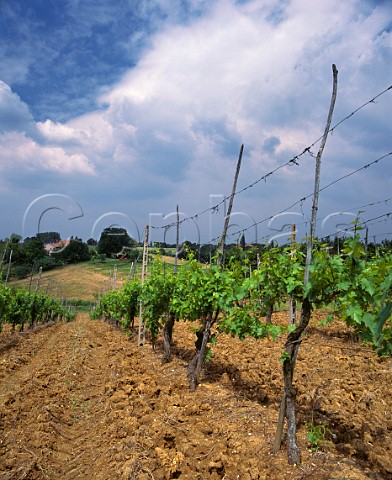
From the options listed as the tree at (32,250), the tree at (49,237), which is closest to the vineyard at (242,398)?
the tree at (32,250)

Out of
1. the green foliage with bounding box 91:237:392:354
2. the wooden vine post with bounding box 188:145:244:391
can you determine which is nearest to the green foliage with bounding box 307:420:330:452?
the green foliage with bounding box 91:237:392:354

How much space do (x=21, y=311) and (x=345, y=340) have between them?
18072 millimetres

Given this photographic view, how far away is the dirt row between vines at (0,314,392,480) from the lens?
3992 mm

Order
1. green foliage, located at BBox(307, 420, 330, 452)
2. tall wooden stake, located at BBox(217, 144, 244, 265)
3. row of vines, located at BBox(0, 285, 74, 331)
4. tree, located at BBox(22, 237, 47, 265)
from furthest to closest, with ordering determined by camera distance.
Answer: tree, located at BBox(22, 237, 47, 265)
row of vines, located at BBox(0, 285, 74, 331)
tall wooden stake, located at BBox(217, 144, 244, 265)
green foliage, located at BBox(307, 420, 330, 452)

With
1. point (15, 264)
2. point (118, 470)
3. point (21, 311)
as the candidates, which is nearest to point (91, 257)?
point (15, 264)

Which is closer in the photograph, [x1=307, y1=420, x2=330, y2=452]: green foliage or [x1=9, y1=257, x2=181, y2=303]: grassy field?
[x1=307, y1=420, x2=330, y2=452]: green foliage

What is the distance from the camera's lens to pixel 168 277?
10.8m

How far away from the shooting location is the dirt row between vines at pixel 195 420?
399 centimetres

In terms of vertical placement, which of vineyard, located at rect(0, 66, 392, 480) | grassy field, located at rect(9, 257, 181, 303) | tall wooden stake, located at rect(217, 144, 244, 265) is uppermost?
tall wooden stake, located at rect(217, 144, 244, 265)

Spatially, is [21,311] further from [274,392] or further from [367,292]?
[367,292]

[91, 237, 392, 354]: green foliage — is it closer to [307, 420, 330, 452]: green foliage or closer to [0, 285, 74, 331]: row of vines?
[307, 420, 330, 452]: green foliage

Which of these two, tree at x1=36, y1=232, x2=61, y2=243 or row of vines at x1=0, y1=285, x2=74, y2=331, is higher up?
tree at x1=36, y1=232, x2=61, y2=243

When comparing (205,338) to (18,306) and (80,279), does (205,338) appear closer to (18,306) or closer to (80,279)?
(18,306)

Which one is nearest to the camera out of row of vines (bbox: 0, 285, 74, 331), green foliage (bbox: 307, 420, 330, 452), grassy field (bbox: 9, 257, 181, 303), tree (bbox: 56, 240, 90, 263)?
green foliage (bbox: 307, 420, 330, 452)
